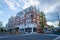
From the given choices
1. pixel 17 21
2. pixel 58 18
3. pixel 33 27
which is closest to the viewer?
pixel 33 27

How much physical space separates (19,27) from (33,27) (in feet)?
32.1

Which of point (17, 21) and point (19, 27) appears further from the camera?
point (17, 21)

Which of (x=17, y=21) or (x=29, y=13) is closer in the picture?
(x=29, y=13)

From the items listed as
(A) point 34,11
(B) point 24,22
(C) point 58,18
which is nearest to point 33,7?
(A) point 34,11

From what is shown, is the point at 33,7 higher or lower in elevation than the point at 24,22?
higher

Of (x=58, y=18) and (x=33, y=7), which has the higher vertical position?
(x=33, y=7)

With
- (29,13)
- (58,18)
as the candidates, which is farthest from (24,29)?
(58,18)

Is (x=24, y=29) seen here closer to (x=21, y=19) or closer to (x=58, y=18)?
(x=21, y=19)

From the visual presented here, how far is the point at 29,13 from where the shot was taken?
71000mm

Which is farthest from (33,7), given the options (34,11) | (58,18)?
(58,18)

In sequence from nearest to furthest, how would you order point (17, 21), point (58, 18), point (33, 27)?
point (33, 27)
point (58, 18)
point (17, 21)

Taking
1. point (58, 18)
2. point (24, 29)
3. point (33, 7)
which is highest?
point (33, 7)

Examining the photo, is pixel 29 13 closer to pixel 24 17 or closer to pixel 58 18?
pixel 24 17

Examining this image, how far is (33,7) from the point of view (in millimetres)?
73688
